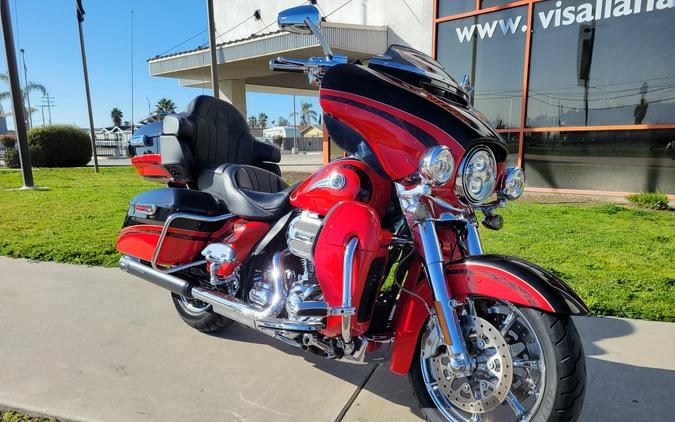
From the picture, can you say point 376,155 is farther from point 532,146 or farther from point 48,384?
point 532,146

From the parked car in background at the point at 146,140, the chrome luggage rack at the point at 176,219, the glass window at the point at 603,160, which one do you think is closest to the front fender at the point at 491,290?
the chrome luggage rack at the point at 176,219

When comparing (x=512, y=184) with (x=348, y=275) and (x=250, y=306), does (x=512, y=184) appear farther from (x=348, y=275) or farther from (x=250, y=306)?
(x=250, y=306)

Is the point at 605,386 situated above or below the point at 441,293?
below

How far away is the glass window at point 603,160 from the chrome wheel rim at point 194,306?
8.66 m

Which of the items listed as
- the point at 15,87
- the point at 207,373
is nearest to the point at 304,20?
the point at 207,373

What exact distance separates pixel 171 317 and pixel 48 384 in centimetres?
100

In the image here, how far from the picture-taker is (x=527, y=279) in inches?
66.1

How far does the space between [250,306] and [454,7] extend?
1009 cm

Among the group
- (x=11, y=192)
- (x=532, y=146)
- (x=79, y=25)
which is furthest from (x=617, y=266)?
(x=79, y=25)

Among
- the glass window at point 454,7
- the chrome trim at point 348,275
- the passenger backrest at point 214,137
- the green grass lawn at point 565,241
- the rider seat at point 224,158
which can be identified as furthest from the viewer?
the glass window at point 454,7

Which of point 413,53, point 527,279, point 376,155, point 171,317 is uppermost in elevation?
point 413,53

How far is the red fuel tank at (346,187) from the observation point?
81.7 inches

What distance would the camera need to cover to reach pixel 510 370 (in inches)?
69.1

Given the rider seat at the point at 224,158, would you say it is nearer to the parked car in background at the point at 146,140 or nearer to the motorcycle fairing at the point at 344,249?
the parked car in background at the point at 146,140
